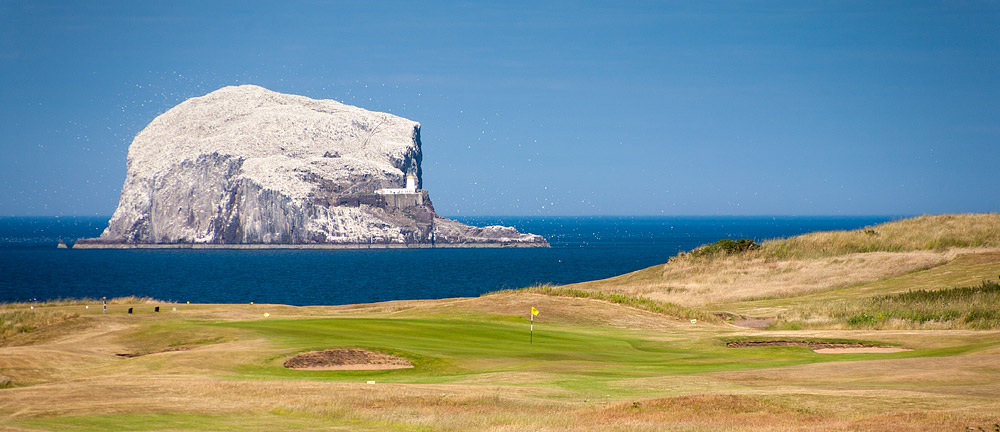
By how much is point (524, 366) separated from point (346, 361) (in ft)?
16.2

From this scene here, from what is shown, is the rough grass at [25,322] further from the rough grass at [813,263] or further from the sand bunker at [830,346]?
the rough grass at [813,263]

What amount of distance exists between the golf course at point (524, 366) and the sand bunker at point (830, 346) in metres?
0.12

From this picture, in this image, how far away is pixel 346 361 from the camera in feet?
75.3

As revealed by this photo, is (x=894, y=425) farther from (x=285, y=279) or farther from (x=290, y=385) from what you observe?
(x=285, y=279)

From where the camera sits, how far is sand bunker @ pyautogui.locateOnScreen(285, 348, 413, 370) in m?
22.5

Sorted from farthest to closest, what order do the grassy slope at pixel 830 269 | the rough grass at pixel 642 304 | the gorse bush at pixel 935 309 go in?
1. the grassy slope at pixel 830 269
2. the rough grass at pixel 642 304
3. the gorse bush at pixel 935 309

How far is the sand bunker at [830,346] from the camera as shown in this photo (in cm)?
2661

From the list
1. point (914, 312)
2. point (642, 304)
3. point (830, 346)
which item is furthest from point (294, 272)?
point (830, 346)

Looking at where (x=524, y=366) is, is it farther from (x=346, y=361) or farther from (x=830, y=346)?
(x=830, y=346)

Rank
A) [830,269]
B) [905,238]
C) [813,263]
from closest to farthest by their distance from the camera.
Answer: [830,269] < [813,263] < [905,238]

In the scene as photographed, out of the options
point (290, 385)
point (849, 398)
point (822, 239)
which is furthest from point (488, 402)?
point (822, 239)

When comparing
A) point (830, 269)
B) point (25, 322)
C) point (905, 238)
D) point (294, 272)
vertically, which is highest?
point (905, 238)

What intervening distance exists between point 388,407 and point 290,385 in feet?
10.5

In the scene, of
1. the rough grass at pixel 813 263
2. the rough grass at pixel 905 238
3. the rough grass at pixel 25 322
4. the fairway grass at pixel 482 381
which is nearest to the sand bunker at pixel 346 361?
the fairway grass at pixel 482 381
